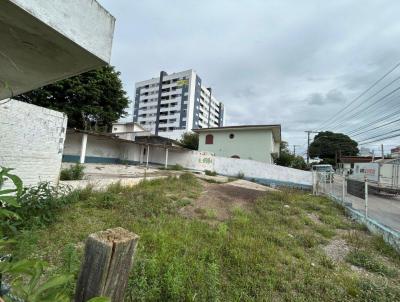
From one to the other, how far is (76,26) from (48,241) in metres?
3.59

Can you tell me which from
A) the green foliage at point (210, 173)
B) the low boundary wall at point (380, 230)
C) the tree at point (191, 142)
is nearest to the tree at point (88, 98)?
the green foliage at point (210, 173)

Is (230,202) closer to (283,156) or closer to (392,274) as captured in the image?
(392,274)

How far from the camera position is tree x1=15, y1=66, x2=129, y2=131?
16972 mm

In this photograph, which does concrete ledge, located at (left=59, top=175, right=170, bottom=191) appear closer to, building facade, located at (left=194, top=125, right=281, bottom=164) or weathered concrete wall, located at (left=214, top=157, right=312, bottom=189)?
weathered concrete wall, located at (left=214, top=157, right=312, bottom=189)

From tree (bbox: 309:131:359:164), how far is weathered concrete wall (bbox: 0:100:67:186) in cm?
5559

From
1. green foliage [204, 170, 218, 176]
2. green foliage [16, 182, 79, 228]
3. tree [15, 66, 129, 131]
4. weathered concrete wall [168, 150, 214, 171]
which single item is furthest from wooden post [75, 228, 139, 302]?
weathered concrete wall [168, 150, 214, 171]

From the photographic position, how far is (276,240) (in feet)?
14.5

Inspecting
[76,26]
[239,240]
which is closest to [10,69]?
[76,26]

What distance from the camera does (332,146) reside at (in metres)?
52.6

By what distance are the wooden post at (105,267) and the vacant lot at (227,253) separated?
1.21m

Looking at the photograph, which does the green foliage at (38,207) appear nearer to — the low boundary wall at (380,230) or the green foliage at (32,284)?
the green foliage at (32,284)

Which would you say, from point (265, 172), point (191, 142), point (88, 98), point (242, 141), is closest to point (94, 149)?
point (88, 98)

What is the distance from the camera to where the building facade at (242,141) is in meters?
22.7

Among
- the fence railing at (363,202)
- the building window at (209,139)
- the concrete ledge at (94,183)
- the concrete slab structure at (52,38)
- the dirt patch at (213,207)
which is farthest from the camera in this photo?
the building window at (209,139)
